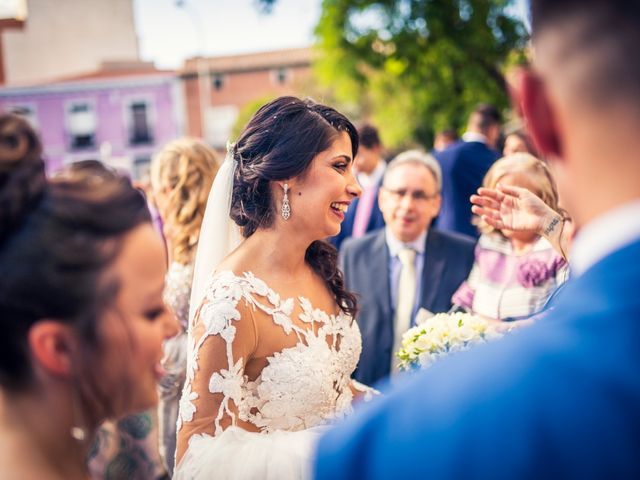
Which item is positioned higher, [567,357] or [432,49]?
[432,49]

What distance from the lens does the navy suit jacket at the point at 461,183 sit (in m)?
6.38

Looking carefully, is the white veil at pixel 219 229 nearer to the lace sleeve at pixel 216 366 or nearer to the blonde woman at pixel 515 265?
the lace sleeve at pixel 216 366

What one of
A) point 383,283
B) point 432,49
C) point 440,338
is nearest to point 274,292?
point 440,338

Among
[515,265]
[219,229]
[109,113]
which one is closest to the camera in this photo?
[219,229]

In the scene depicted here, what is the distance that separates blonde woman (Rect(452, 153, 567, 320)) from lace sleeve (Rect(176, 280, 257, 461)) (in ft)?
5.69

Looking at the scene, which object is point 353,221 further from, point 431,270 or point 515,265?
point 515,265

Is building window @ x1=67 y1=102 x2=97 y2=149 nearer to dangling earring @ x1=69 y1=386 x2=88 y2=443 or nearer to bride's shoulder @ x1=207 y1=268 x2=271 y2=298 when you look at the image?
bride's shoulder @ x1=207 y1=268 x2=271 y2=298

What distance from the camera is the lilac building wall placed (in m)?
35.0

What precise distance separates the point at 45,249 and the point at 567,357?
1.04 m

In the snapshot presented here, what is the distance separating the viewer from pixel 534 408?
2.72ft

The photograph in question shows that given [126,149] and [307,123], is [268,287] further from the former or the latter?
[126,149]

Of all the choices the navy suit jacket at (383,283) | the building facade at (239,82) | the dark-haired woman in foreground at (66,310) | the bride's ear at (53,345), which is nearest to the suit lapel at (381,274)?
the navy suit jacket at (383,283)

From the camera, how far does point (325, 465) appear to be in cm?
93

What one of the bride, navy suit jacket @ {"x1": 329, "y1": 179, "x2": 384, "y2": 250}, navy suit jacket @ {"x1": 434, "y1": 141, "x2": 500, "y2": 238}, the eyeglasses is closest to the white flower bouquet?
the bride
